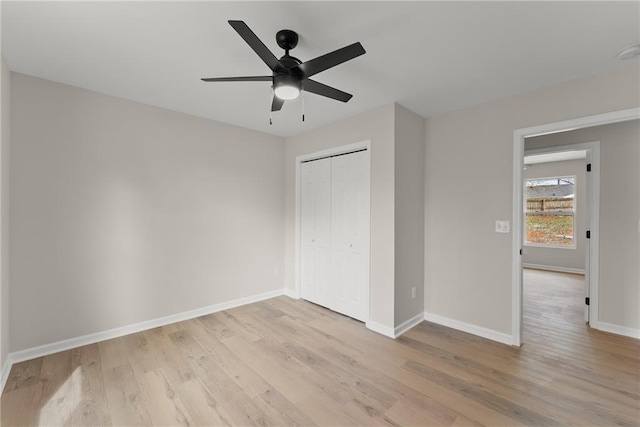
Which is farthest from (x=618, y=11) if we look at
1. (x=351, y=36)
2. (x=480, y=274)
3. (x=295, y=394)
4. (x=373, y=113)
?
(x=295, y=394)

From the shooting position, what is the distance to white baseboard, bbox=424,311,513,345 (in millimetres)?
2804

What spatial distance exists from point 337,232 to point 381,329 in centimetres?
127

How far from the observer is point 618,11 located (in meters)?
1.63

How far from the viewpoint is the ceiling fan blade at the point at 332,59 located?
1.48 m

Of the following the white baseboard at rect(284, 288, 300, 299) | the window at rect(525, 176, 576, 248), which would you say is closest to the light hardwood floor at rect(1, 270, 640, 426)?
the white baseboard at rect(284, 288, 300, 299)

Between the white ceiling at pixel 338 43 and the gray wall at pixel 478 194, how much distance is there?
0.20m

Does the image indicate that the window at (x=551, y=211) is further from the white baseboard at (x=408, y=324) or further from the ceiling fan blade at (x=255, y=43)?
the ceiling fan blade at (x=255, y=43)

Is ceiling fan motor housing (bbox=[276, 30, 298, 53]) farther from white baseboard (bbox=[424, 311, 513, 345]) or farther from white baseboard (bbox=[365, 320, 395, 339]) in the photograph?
white baseboard (bbox=[424, 311, 513, 345])

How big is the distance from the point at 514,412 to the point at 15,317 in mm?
3963

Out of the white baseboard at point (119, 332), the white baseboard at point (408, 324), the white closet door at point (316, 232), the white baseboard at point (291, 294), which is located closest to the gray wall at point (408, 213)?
the white baseboard at point (408, 324)

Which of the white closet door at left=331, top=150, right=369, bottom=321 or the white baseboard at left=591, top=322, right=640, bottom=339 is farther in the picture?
the white closet door at left=331, top=150, right=369, bottom=321

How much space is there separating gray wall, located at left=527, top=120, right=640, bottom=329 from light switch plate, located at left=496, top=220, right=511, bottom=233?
1.34 meters

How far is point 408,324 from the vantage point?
3.15 meters

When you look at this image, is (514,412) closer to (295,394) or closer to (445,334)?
(445,334)
